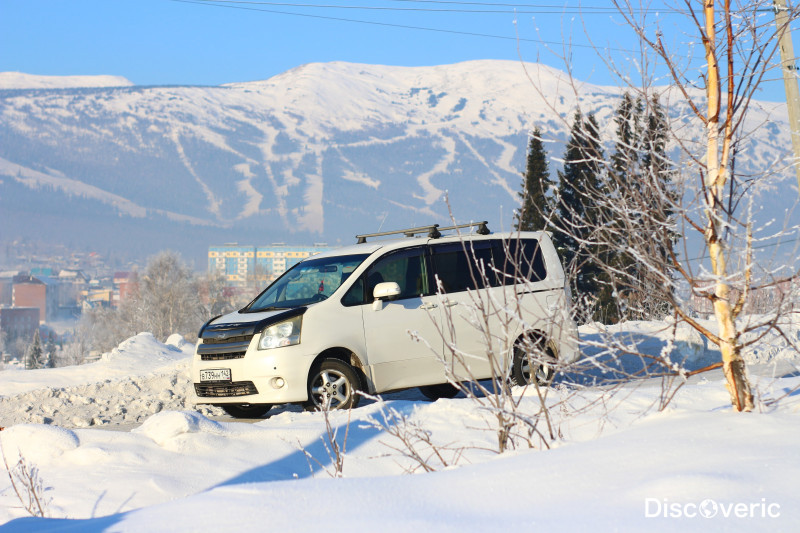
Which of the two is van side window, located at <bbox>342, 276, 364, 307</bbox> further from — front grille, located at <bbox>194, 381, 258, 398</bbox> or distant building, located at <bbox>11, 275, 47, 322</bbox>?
distant building, located at <bbox>11, 275, 47, 322</bbox>

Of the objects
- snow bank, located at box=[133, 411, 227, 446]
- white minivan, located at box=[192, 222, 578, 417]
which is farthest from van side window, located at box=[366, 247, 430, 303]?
snow bank, located at box=[133, 411, 227, 446]

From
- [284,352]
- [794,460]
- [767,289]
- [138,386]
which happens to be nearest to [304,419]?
[284,352]

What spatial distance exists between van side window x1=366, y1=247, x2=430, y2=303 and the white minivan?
0.5 inches

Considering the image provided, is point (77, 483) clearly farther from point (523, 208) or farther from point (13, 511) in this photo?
point (523, 208)

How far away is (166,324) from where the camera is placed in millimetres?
68125

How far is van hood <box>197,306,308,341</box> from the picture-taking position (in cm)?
916

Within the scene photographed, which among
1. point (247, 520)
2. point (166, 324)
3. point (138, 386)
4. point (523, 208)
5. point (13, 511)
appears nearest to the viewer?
point (247, 520)

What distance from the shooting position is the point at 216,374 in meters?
9.35

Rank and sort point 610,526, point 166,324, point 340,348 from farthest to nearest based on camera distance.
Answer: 1. point 166,324
2. point 340,348
3. point 610,526

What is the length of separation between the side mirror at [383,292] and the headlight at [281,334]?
0.90m

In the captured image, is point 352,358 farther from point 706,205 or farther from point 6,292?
point 6,292

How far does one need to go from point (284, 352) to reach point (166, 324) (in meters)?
61.8

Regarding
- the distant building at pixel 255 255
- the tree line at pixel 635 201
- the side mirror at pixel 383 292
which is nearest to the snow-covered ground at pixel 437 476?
the tree line at pixel 635 201

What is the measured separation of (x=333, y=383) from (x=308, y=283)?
147 centimetres
